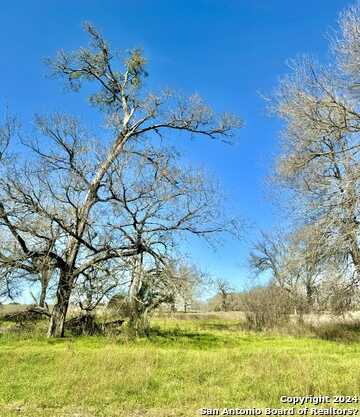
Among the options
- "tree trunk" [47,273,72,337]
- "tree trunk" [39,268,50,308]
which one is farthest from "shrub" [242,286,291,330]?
"tree trunk" [39,268,50,308]

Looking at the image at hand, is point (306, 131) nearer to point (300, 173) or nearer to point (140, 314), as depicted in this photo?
point (300, 173)

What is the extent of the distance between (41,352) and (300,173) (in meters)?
10.8

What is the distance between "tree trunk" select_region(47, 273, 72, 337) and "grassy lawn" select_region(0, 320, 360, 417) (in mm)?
5025

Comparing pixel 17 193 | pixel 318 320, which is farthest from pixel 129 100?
pixel 318 320

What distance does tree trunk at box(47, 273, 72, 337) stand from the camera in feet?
53.1

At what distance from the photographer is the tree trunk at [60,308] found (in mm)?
16172

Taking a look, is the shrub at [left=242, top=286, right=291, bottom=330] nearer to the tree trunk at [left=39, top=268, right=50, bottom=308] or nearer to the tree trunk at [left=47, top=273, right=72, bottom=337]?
the tree trunk at [left=47, top=273, right=72, bottom=337]

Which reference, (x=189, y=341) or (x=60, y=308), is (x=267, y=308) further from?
(x=60, y=308)

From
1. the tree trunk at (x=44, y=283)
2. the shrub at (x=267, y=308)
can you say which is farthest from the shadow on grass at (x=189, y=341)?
the shrub at (x=267, y=308)

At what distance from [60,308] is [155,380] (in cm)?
890

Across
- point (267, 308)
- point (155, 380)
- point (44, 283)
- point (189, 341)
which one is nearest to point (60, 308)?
point (44, 283)

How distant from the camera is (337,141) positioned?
13.7 metres

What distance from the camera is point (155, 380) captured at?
A: 849cm

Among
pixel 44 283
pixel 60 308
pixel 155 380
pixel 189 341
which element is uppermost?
pixel 44 283
